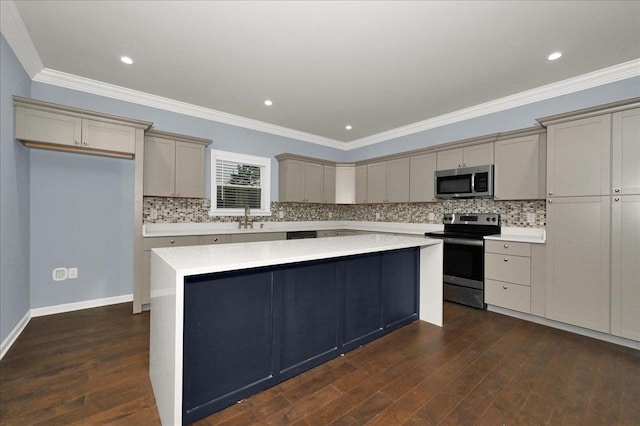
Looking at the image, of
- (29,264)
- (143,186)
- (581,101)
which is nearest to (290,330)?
(143,186)

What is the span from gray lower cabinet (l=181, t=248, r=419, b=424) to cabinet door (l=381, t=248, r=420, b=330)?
0.08 feet

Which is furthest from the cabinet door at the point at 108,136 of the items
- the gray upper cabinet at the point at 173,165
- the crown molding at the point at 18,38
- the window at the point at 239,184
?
the window at the point at 239,184

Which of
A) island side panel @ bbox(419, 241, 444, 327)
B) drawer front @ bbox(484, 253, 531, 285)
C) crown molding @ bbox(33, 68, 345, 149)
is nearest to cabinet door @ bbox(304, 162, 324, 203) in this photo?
crown molding @ bbox(33, 68, 345, 149)

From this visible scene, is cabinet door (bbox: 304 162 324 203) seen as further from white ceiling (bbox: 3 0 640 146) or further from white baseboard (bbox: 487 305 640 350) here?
white baseboard (bbox: 487 305 640 350)

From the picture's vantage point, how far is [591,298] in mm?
2689

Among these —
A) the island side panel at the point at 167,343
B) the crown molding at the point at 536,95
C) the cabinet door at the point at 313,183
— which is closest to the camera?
the island side panel at the point at 167,343

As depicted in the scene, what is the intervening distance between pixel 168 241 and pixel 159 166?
104 cm

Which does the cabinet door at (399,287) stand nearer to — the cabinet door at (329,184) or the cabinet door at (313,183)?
the cabinet door at (313,183)

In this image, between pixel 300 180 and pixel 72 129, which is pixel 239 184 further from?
pixel 72 129

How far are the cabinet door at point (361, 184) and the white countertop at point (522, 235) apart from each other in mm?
2415

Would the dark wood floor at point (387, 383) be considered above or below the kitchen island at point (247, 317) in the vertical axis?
below

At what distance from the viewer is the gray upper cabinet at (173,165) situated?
359cm

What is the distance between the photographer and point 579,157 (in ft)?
9.15

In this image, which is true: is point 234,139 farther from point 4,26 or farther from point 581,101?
point 581,101
